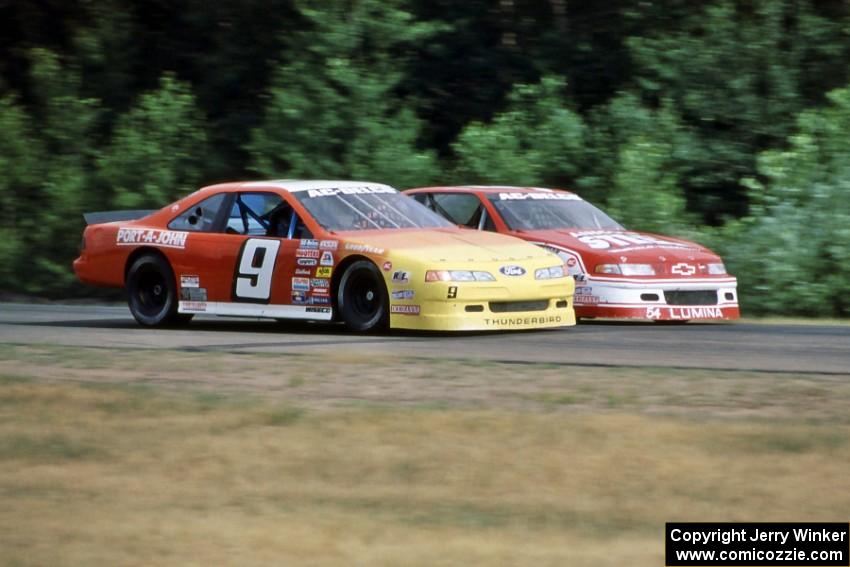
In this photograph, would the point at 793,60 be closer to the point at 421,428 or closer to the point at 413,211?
the point at 413,211

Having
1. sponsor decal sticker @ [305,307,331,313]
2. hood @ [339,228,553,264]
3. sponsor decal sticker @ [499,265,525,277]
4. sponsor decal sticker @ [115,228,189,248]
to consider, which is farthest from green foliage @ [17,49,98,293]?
sponsor decal sticker @ [499,265,525,277]

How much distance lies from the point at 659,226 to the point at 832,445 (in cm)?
1077

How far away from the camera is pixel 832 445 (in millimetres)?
7281

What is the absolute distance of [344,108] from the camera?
21172 millimetres

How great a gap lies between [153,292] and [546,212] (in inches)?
151

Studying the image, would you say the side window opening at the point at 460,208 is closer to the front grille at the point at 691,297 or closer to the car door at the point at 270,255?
the front grille at the point at 691,297

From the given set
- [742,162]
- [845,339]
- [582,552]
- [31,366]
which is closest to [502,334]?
[845,339]

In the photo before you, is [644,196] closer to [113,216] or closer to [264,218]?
[264,218]

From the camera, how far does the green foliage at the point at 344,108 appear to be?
20.6 metres

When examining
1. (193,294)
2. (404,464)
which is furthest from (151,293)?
(404,464)

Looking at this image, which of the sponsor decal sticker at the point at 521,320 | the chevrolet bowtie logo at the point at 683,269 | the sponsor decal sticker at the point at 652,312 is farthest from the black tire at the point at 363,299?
the chevrolet bowtie logo at the point at 683,269

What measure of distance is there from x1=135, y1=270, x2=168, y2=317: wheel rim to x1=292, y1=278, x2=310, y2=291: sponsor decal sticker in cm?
168

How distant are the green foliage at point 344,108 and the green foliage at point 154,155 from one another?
3.21ft

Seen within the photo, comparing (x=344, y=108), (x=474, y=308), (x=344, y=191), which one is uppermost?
(x=344, y=108)
